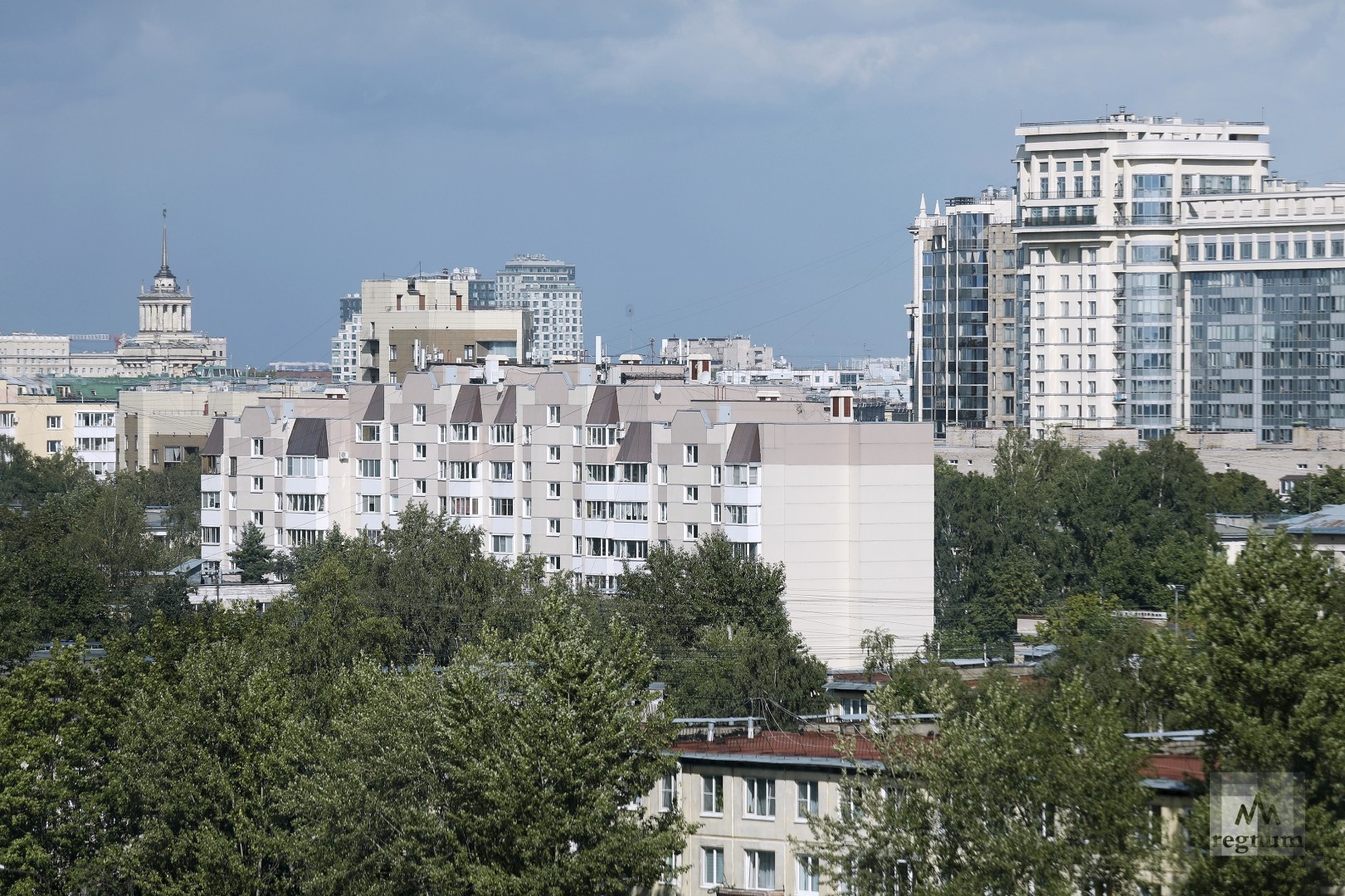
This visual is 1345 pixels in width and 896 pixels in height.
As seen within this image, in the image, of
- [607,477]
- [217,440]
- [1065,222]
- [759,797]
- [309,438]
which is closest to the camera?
[759,797]

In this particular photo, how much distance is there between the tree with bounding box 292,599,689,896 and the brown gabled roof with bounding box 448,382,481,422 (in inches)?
1700

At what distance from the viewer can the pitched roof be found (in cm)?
6981

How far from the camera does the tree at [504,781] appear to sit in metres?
29.5

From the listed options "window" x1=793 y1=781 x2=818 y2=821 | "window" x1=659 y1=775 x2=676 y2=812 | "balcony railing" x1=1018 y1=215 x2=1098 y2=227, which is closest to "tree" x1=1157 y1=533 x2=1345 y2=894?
"window" x1=793 y1=781 x2=818 y2=821

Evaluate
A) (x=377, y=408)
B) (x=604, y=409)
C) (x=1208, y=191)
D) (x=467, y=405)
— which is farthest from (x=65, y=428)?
(x=604, y=409)

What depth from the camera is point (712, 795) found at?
105 ft

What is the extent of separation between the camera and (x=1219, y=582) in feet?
87.0

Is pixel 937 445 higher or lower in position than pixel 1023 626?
higher

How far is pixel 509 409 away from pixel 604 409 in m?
4.49

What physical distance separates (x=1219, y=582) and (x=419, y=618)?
33.0m

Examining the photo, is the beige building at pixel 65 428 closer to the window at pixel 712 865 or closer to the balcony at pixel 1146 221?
the balcony at pixel 1146 221

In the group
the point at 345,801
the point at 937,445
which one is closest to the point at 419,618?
the point at 345,801

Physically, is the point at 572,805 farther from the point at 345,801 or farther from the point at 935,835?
the point at 935,835

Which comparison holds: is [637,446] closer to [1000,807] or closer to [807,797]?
[807,797]
